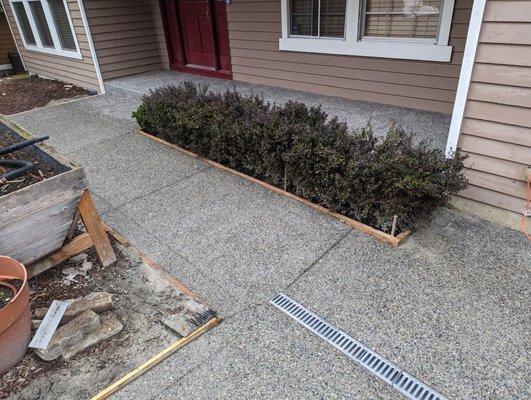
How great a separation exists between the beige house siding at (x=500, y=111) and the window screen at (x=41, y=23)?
9.09 meters

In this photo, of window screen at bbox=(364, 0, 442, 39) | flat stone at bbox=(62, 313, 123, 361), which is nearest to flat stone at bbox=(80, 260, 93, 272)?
flat stone at bbox=(62, 313, 123, 361)

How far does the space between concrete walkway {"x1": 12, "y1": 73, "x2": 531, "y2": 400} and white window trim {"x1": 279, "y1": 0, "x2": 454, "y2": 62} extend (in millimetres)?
2098

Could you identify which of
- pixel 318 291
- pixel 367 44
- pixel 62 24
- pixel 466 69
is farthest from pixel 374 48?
pixel 62 24

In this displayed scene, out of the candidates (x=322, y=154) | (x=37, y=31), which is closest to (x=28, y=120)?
(x=37, y=31)

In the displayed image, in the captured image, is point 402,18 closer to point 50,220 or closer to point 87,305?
point 50,220

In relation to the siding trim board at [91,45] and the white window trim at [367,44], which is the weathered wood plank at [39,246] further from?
the siding trim board at [91,45]

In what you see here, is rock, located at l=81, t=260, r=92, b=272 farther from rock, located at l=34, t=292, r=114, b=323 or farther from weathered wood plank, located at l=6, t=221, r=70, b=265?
rock, located at l=34, t=292, r=114, b=323

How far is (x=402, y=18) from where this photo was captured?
4371 millimetres

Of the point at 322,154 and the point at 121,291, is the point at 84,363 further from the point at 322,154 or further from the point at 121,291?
the point at 322,154

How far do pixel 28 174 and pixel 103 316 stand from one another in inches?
44.7

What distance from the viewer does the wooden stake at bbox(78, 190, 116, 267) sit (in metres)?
2.57

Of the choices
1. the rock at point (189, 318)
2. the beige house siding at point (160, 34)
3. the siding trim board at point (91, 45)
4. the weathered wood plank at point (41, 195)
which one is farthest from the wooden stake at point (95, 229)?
the beige house siding at point (160, 34)

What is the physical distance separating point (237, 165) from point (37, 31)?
7.81 metres

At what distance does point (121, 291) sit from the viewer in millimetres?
2553
